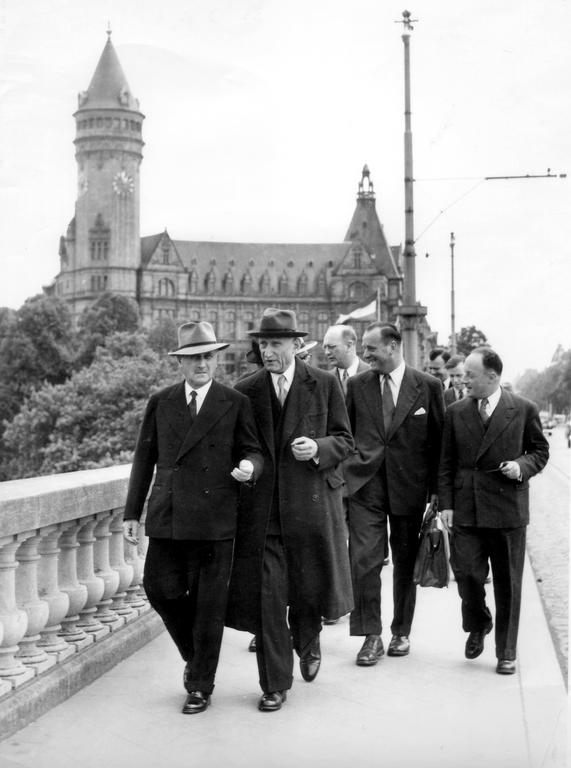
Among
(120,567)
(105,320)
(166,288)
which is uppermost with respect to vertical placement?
(166,288)

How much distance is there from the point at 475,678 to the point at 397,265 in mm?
152880

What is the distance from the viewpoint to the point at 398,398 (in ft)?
25.0

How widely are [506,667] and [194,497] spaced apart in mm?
2229

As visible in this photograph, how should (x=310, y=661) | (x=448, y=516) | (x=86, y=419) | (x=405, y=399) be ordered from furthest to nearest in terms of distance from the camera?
(x=86, y=419) < (x=405, y=399) < (x=448, y=516) < (x=310, y=661)

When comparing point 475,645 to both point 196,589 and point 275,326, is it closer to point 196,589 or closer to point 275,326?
point 196,589

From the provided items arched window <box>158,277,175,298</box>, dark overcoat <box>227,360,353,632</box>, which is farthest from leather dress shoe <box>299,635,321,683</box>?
arched window <box>158,277,175,298</box>

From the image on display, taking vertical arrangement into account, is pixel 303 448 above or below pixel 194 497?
above

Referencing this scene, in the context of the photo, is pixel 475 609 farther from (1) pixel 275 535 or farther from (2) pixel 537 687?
(1) pixel 275 535

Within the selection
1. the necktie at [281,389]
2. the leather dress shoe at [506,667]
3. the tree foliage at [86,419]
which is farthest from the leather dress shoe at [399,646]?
the tree foliage at [86,419]

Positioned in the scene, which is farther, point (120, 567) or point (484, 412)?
point (120, 567)

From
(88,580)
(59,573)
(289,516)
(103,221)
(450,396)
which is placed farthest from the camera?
(103,221)

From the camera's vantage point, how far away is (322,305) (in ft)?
529

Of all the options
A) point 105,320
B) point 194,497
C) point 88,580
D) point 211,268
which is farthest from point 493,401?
point 211,268

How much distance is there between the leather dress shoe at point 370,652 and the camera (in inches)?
282
